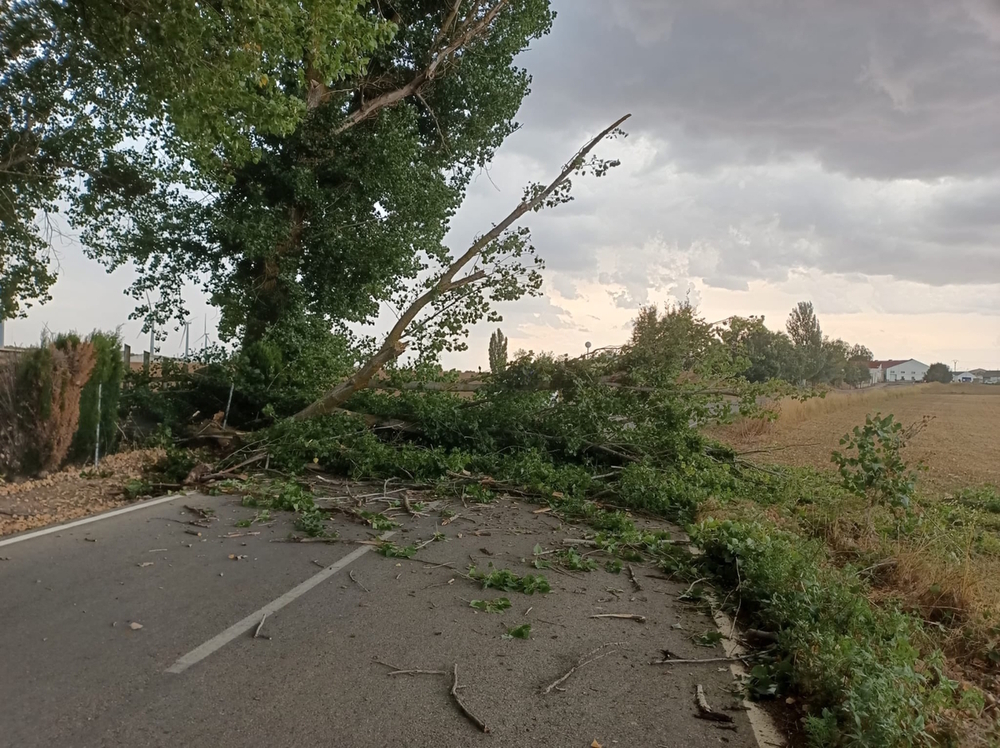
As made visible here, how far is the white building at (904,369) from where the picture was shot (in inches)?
5876

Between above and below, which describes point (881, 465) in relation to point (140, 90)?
below

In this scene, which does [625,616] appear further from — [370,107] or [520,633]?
[370,107]

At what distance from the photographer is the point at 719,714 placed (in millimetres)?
4297

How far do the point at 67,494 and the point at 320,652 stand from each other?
6.94 m

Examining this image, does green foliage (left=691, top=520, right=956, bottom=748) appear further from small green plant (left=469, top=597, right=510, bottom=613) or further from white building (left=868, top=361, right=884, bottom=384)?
white building (left=868, top=361, right=884, bottom=384)

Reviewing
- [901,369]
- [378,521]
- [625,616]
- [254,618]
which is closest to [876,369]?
[901,369]

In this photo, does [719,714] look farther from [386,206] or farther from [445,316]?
[386,206]

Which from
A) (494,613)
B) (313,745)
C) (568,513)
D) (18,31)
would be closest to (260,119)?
(18,31)

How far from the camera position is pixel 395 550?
7.72 metres

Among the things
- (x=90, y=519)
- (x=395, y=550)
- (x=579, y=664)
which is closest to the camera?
(x=579, y=664)

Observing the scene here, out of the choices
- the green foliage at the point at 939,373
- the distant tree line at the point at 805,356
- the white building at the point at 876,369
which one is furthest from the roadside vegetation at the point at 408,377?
the white building at the point at 876,369

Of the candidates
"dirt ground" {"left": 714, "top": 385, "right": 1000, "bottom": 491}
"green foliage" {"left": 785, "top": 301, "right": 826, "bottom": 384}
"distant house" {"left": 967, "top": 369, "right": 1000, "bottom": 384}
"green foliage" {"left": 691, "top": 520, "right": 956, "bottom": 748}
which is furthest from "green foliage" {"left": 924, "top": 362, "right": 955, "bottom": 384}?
"green foliage" {"left": 691, "top": 520, "right": 956, "bottom": 748}

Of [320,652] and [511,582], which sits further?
[511,582]

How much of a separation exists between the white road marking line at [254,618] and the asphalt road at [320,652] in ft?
0.06
